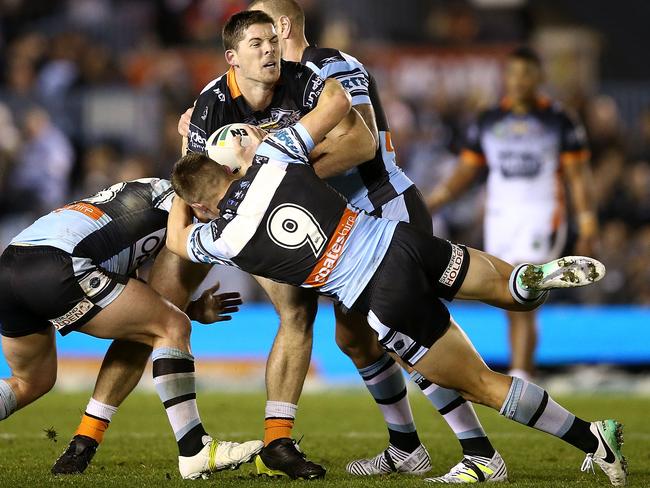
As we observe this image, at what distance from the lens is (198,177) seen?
632cm

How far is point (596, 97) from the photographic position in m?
17.0

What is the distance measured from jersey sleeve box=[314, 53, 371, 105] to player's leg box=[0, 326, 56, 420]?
2119 millimetres

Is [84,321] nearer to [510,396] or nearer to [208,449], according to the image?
[208,449]

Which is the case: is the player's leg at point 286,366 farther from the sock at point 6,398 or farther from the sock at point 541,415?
the sock at point 6,398

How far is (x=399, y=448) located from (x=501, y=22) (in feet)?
43.6

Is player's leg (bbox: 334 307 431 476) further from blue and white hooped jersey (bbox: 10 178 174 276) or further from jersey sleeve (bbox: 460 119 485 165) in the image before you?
jersey sleeve (bbox: 460 119 485 165)

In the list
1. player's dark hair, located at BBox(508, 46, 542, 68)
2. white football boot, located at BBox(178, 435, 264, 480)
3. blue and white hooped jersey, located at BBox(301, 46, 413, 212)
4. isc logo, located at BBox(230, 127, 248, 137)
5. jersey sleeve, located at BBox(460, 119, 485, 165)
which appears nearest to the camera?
white football boot, located at BBox(178, 435, 264, 480)

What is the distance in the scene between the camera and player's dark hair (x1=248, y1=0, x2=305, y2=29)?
7.43 meters

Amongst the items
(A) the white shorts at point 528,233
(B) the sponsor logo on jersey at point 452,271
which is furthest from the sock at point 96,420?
(A) the white shorts at point 528,233

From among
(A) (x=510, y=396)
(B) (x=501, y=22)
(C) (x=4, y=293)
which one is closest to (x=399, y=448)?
(A) (x=510, y=396)

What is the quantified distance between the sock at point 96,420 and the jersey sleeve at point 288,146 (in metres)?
1.76

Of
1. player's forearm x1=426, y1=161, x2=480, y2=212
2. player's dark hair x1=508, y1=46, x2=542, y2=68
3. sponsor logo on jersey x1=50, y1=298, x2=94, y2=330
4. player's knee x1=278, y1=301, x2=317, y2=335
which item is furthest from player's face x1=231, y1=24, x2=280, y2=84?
player's dark hair x1=508, y1=46, x2=542, y2=68

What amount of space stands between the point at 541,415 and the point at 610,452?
375mm

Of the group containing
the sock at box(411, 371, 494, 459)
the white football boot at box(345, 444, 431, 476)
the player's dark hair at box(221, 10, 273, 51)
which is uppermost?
the player's dark hair at box(221, 10, 273, 51)
